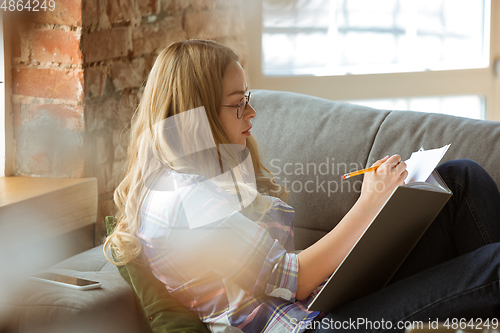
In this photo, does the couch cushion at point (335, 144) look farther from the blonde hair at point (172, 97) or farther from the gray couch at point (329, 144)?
the blonde hair at point (172, 97)

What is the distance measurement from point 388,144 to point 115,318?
0.86 metres

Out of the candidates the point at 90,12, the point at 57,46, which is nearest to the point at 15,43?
the point at 57,46

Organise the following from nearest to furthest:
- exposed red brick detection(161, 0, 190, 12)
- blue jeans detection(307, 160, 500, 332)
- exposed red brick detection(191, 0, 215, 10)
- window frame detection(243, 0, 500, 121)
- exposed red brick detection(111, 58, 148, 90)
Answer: blue jeans detection(307, 160, 500, 332)
exposed red brick detection(111, 58, 148, 90)
exposed red brick detection(161, 0, 190, 12)
exposed red brick detection(191, 0, 215, 10)
window frame detection(243, 0, 500, 121)

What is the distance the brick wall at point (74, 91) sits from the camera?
4.44 ft

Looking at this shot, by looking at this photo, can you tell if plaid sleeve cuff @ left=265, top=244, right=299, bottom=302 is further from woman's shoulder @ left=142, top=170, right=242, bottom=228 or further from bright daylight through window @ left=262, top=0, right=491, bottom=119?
bright daylight through window @ left=262, top=0, right=491, bottom=119

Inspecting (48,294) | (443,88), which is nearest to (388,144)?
(48,294)

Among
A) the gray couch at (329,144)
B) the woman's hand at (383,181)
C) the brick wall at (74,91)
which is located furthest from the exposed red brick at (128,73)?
the woman's hand at (383,181)

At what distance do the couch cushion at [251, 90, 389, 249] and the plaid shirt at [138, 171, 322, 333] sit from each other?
15.4 inches

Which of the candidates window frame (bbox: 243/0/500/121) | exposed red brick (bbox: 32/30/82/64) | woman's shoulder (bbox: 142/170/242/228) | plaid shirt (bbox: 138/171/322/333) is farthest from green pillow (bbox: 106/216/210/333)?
window frame (bbox: 243/0/500/121)

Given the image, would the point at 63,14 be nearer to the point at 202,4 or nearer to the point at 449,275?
the point at 202,4

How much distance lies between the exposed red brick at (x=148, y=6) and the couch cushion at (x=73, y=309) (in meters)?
0.95

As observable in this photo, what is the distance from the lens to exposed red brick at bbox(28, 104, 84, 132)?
4.50 feet

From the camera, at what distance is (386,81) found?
2.41 metres

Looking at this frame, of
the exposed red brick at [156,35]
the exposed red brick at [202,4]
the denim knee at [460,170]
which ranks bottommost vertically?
the denim knee at [460,170]
